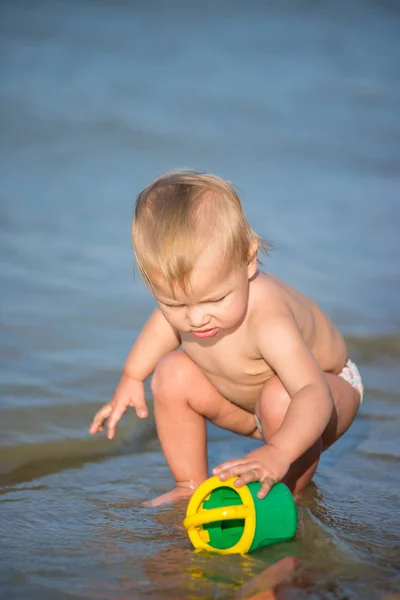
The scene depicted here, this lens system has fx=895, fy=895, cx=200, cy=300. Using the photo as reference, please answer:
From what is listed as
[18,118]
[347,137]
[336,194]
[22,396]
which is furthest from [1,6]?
[22,396]

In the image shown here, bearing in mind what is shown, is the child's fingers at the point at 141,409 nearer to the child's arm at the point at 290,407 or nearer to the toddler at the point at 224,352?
the toddler at the point at 224,352

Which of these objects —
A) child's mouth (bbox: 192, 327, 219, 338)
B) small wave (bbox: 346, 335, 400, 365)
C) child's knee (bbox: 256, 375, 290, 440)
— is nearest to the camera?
child's mouth (bbox: 192, 327, 219, 338)

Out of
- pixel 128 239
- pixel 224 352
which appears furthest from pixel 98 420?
pixel 128 239

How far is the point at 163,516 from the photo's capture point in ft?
7.85

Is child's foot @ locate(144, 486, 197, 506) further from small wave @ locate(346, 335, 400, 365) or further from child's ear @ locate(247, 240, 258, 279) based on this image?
small wave @ locate(346, 335, 400, 365)

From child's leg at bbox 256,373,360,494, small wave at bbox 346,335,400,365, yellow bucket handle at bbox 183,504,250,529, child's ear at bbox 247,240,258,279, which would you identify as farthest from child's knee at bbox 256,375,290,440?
small wave at bbox 346,335,400,365

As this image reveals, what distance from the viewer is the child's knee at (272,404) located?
2422 millimetres

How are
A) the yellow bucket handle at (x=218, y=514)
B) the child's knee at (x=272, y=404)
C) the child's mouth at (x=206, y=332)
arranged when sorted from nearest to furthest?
the yellow bucket handle at (x=218, y=514) < the child's mouth at (x=206, y=332) < the child's knee at (x=272, y=404)

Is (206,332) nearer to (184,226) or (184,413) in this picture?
(184,226)

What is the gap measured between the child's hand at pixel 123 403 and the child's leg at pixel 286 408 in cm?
37

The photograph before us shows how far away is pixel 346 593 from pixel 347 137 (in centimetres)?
798

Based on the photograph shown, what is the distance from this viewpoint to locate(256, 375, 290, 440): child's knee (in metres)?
2.42

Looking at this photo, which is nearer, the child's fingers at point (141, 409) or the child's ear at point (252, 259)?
the child's ear at point (252, 259)

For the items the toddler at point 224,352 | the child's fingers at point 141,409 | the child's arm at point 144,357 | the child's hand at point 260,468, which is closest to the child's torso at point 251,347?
the toddler at point 224,352
